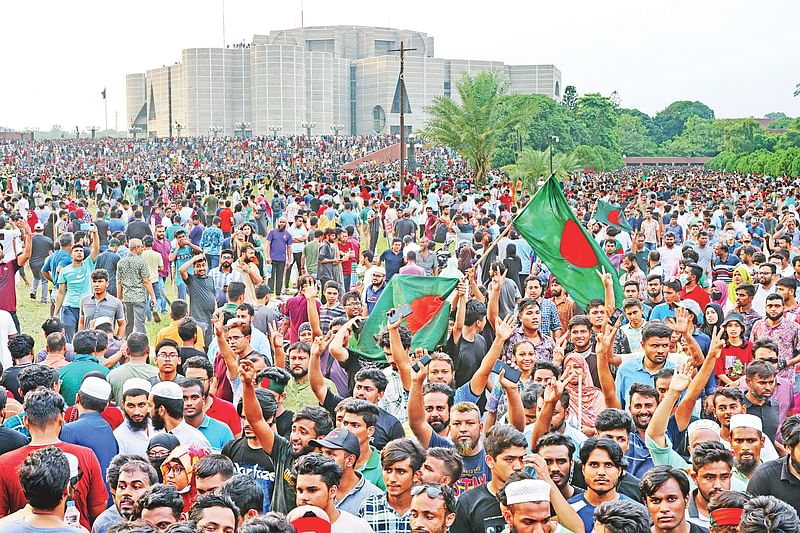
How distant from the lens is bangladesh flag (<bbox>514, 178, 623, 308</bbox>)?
8078 millimetres

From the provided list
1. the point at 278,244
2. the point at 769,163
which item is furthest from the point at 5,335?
the point at 769,163

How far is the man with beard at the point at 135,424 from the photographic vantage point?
19.2 ft

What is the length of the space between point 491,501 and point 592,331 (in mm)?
3714

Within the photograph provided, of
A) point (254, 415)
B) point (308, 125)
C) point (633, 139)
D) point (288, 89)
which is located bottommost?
point (254, 415)

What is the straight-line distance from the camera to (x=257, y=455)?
5.48 metres

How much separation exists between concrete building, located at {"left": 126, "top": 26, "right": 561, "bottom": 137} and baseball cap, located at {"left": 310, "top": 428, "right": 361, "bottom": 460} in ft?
254

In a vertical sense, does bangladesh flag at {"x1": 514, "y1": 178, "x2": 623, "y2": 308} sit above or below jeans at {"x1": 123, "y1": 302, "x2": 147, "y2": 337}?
above

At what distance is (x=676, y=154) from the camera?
9788 cm

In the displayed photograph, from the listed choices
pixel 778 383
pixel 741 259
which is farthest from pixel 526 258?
pixel 778 383

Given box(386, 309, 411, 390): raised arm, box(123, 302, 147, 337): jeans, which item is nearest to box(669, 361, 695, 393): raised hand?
box(386, 309, 411, 390): raised arm

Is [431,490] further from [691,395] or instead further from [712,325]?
[712,325]

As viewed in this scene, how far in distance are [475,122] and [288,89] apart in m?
44.9

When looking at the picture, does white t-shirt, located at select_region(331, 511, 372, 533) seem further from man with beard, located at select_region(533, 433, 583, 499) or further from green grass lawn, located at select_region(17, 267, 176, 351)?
green grass lawn, located at select_region(17, 267, 176, 351)

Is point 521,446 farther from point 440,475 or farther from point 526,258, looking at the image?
point 526,258
